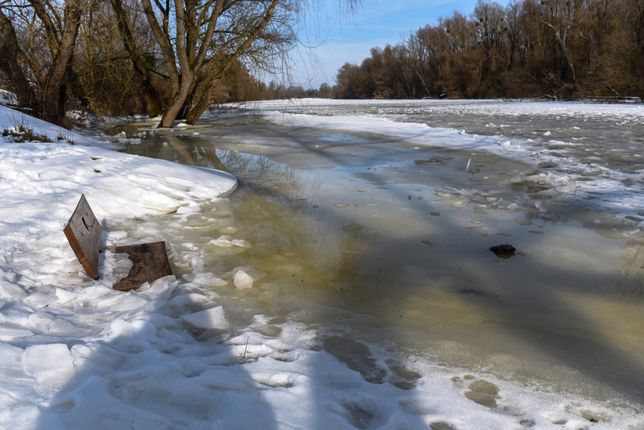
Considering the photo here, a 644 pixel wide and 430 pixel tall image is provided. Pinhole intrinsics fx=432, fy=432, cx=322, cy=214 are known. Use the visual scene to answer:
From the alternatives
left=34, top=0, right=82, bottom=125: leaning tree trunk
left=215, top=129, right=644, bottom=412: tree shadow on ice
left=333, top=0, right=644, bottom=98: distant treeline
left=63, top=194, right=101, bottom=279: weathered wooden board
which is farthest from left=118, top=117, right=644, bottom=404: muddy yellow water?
left=333, top=0, right=644, bottom=98: distant treeline

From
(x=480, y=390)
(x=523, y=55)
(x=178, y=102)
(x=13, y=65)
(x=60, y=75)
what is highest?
(x=523, y=55)

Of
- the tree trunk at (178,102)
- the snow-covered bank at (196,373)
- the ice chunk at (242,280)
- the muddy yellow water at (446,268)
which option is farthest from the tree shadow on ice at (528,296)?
the tree trunk at (178,102)

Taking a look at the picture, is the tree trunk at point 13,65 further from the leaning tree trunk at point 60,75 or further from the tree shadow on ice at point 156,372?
the tree shadow on ice at point 156,372

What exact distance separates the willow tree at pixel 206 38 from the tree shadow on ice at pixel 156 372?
33.5ft

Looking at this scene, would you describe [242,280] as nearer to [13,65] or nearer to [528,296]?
[528,296]

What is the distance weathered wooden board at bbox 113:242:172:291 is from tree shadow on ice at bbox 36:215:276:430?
0.13 meters

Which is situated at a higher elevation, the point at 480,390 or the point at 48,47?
the point at 48,47

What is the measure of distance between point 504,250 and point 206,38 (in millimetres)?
12239

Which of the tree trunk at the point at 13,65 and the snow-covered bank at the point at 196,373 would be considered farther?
the tree trunk at the point at 13,65

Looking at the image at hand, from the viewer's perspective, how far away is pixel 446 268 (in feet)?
9.75

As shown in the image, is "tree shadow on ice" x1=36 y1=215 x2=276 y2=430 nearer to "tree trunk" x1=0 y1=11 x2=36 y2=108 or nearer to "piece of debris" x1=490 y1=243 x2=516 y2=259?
"piece of debris" x1=490 y1=243 x2=516 y2=259

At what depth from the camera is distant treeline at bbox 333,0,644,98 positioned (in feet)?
107

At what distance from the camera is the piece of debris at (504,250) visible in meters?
3.16

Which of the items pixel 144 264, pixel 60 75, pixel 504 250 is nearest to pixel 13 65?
pixel 60 75
